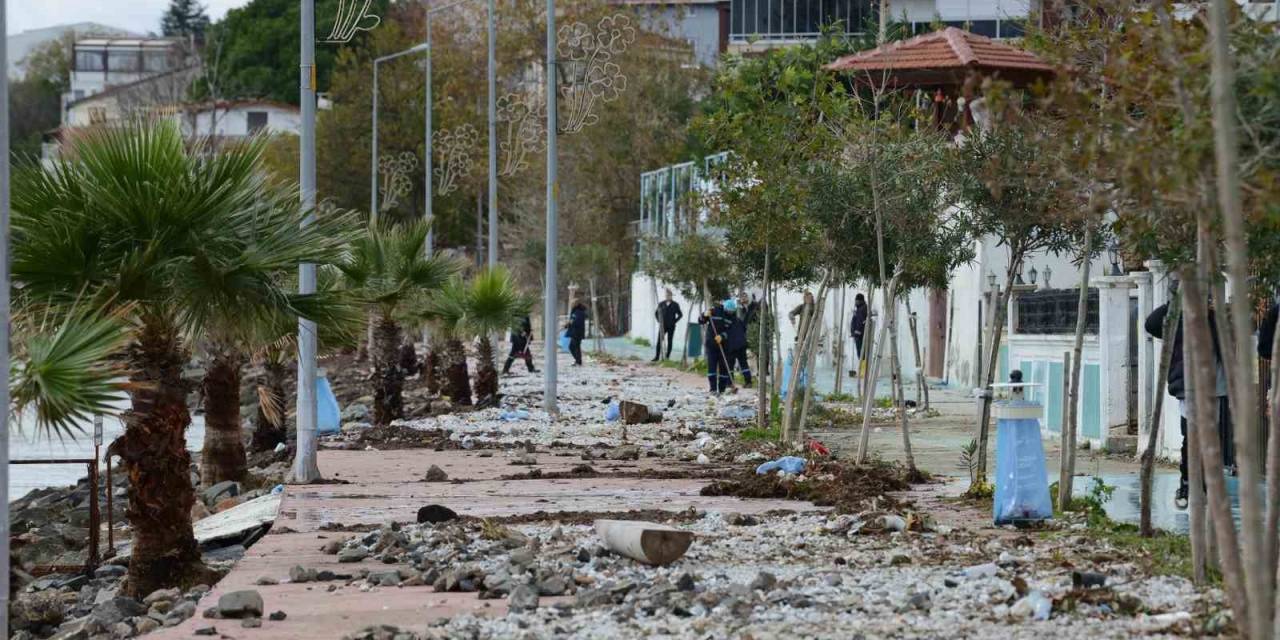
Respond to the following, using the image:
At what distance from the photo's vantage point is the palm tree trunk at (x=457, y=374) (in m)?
29.4

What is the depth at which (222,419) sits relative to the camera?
19.4 m

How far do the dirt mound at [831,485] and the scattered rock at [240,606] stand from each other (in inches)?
212

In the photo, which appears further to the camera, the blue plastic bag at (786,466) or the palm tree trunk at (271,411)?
the palm tree trunk at (271,411)

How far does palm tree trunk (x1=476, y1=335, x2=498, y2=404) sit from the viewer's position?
2883 cm

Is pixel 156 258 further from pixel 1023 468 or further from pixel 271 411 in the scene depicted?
pixel 271 411

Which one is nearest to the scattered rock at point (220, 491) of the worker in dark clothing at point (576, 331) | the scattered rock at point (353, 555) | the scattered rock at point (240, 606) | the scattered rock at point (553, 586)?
the scattered rock at point (353, 555)

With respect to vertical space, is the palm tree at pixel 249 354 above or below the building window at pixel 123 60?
below

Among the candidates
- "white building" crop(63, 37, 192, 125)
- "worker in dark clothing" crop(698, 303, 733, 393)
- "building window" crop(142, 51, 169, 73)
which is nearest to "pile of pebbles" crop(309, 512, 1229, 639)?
"worker in dark clothing" crop(698, 303, 733, 393)

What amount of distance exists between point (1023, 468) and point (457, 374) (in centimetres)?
1857

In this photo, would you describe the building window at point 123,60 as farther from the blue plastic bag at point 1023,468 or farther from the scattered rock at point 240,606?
the scattered rock at point 240,606

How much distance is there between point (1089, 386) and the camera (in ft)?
60.7

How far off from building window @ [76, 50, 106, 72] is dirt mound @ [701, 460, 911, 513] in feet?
382

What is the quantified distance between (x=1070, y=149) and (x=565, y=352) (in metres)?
44.4

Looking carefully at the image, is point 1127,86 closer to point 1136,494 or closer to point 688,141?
point 1136,494
